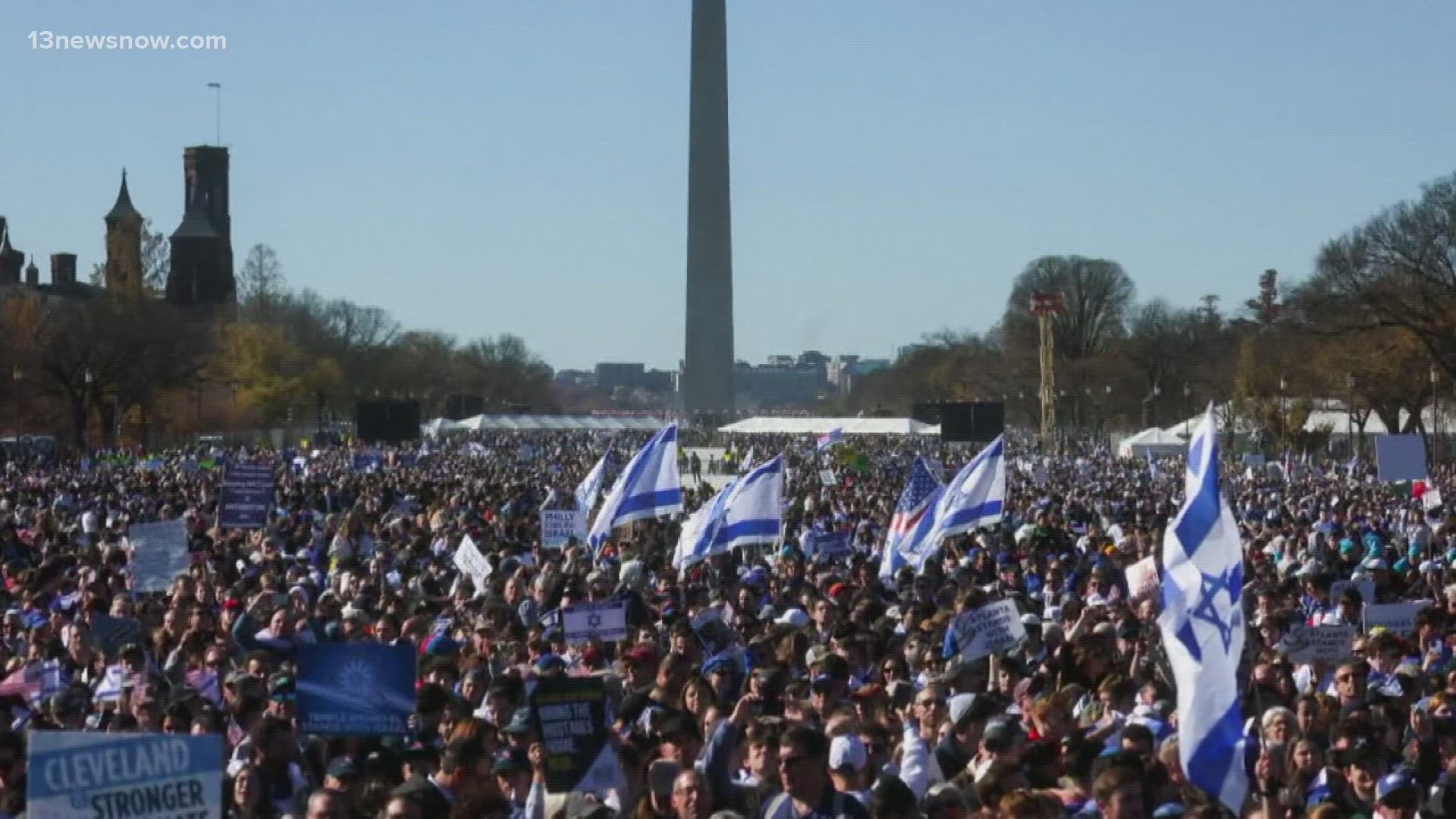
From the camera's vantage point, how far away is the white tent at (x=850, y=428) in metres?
112

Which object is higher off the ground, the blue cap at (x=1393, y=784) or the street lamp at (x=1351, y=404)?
the street lamp at (x=1351, y=404)

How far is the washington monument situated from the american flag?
239ft

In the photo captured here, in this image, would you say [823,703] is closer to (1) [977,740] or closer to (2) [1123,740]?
(1) [977,740]

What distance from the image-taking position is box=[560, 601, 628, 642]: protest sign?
1424 cm

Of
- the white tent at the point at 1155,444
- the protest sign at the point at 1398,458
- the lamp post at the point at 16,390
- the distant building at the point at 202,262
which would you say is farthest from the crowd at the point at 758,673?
the distant building at the point at 202,262

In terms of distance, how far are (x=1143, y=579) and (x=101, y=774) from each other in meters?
11.0

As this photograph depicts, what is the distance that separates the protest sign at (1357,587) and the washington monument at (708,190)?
261ft

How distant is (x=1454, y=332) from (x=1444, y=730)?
52.9 metres

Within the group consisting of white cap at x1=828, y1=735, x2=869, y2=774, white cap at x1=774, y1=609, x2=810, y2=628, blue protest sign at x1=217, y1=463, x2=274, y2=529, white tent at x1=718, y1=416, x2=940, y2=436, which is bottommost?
white cap at x1=774, y1=609, x2=810, y2=628

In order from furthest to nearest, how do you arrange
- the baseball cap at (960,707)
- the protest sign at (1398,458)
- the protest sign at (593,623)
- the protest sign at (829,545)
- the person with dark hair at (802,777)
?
1. the protest sign at (1398,458)
2. the protest sign at (829,545)
3. the protest sign at (593,623)
4. the baseball cap at (960,707)
5. the person with dark hair at (802,777)

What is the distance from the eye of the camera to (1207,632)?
7.45 m

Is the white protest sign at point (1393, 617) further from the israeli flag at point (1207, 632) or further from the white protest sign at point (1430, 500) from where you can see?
the white protest sign at point (1430, 500)

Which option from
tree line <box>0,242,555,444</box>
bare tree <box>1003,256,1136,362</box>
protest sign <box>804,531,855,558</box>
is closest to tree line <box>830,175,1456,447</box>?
bare tree <box>1003,256,1136,362</box>

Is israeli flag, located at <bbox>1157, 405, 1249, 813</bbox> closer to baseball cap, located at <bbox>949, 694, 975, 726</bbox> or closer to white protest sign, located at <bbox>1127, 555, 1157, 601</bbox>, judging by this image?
baseball cap, located at <bbox>949, 694, 975, 726</bbox>
